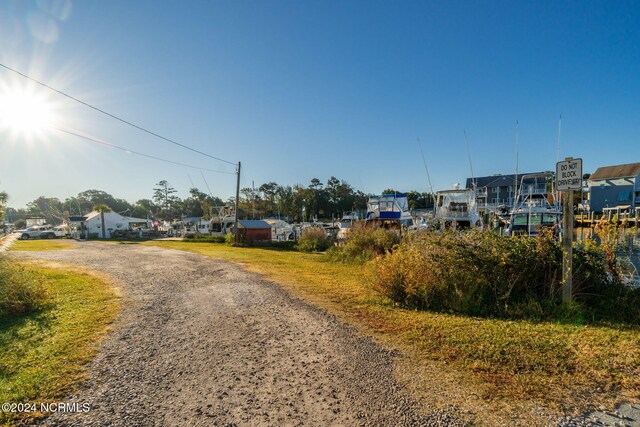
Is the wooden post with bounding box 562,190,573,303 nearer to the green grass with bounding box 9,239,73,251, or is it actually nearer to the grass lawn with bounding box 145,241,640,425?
the grass lawn with bounding box 145,241,640,425

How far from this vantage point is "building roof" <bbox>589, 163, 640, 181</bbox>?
43.0m

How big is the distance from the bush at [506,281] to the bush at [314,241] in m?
14.1

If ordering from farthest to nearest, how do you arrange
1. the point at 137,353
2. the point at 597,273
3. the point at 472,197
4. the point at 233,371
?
the point at 472,197
the point at 597,273
the point at 137,353
the point at 233,371

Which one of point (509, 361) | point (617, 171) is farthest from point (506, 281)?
point (617, 171)

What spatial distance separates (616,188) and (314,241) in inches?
1927

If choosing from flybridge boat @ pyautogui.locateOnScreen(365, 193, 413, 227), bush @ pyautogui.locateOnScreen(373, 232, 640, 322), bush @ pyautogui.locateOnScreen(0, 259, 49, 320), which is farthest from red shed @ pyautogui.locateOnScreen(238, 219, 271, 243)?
bush @ pyautogui.locateOnScreen(373, 232, 640, 322)

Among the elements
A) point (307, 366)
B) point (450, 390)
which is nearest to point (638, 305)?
point (450, 390)

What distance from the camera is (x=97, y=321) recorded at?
5.46 meters

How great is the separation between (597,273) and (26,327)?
10.5 m

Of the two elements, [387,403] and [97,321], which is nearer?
[387,403]

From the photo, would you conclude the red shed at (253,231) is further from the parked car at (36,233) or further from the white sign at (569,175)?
the parked car at (36,233)

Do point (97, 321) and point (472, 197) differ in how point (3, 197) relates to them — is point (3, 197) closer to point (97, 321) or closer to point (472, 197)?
point (97, 321)

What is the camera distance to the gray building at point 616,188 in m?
41.4

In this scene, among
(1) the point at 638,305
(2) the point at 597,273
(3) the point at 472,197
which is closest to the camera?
(1) the point at 638,305
